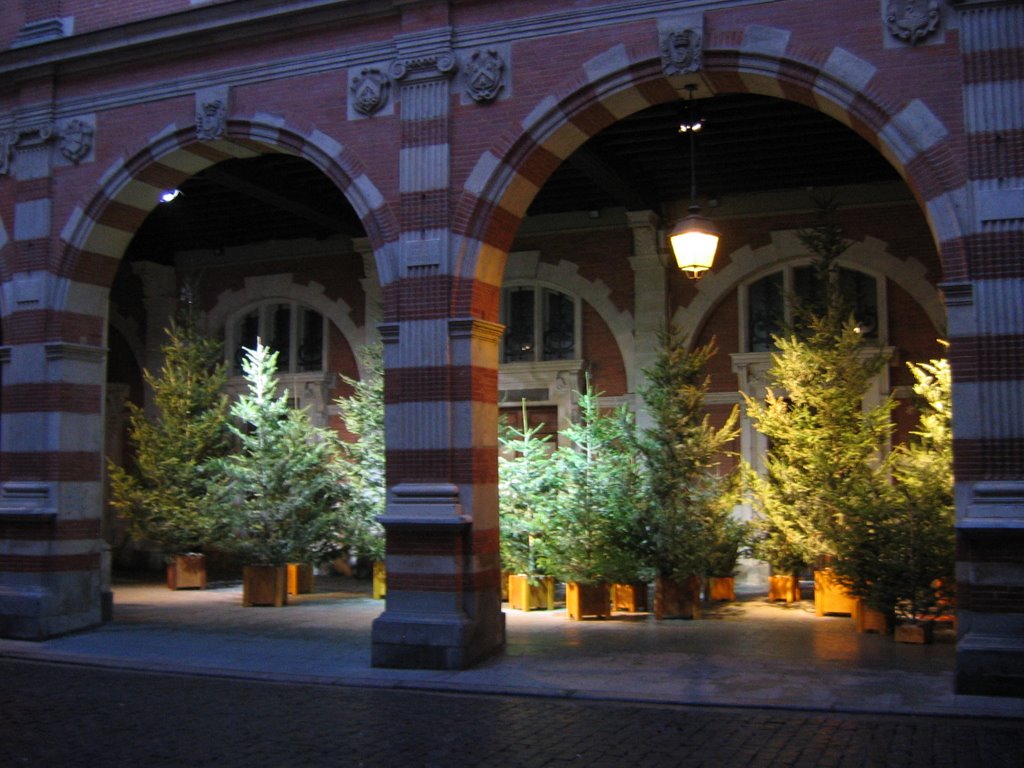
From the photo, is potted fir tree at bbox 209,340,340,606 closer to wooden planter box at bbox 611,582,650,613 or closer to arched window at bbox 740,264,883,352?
wooden planter box at bbox 611,582,650,613

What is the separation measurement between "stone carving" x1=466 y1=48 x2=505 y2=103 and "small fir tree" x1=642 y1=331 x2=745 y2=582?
15.5 feet

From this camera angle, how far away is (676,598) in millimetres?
13039

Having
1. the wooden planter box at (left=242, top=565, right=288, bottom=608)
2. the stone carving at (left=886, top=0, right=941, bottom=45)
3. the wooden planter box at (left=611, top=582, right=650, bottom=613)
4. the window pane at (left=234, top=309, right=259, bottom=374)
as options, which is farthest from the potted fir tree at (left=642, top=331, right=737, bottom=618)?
the window pane at (left=234, top=309, right=259, bottom=374)

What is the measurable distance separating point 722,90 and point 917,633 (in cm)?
574

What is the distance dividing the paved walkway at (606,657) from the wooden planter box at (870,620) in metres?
0.17

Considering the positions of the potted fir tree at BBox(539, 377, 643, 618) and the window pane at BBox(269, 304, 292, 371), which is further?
the window pane at BBox(269, 304, 292, 371)

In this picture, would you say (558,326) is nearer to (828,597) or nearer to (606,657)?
(828,597)

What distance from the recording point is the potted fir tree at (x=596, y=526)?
42.3 ft

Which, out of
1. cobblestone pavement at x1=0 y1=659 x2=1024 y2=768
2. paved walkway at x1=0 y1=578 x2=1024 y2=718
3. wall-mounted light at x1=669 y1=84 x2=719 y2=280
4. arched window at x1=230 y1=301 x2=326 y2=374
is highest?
arched window at x1=230 y1=301 x2=326 y2=374

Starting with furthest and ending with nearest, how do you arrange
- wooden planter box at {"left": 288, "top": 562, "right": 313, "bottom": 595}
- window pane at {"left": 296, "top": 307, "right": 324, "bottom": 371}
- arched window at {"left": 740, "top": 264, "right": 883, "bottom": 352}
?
window pane at {"left": 296, "top": 307, "right": 324, "bottom": 371} → wooden planter box at {"left": 288, "top": 562, "right": 313, "bottom": 595} → arched window at {"left": 740, "top": 264, "right": 883, "bottom": 352}

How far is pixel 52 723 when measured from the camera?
805 centimetres

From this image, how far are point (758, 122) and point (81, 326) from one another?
852cm

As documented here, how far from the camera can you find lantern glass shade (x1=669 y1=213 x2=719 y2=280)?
10828 millimetres

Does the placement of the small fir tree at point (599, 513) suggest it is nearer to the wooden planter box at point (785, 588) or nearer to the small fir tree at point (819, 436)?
the small fir tree at point (819, 436)
